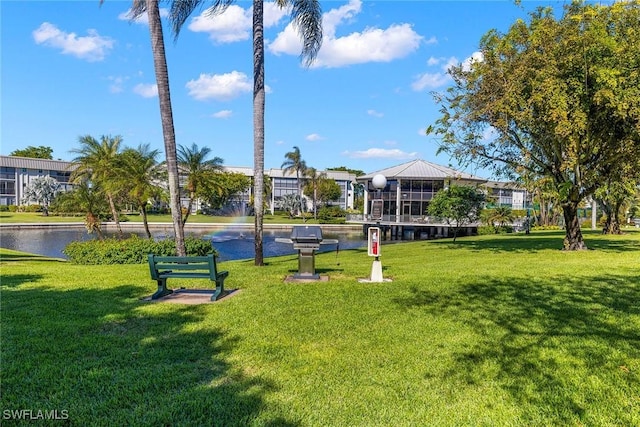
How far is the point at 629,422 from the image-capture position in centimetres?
280

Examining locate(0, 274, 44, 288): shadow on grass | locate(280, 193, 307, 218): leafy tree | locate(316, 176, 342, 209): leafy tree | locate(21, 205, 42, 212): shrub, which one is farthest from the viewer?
locate(316, 176, 342, 209): leafy tree

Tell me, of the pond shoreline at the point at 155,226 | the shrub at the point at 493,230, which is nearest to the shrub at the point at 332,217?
the pond shoreline at the point at 155,226

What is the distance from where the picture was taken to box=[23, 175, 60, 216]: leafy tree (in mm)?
58625

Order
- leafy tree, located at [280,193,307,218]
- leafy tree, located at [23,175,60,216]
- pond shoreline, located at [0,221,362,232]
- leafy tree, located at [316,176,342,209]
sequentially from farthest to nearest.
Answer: leafy tree, located at [316,176,342,209] < leafy tree, located at [280,193,307,218] < leafy tree, located at [23,175,60,216] < pond shoreline, located at [0,221,362,232]

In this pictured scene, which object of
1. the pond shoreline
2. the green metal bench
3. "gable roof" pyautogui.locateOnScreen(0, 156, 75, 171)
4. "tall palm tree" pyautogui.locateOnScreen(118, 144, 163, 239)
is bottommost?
the pond shoreline

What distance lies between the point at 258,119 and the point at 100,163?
54.3 ft

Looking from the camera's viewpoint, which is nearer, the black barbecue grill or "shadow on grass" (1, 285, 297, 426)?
"shadow on grass" (1, 285, 297, 426)

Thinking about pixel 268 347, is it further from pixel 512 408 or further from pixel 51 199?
pixel 51 199

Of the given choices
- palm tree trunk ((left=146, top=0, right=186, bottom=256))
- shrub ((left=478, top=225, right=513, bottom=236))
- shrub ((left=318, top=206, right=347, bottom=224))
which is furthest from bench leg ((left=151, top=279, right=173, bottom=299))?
shrub ((left=318, top=206, right=347, bottom=224))

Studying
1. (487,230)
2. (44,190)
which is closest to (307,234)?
(487,230)

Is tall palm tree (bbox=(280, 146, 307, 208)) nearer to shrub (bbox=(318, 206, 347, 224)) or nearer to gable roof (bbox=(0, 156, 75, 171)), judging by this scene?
shrub (bbox=(318, 206, 347, 224))

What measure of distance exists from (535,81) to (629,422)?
11343 mm

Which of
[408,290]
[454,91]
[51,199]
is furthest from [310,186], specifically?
[408,290]

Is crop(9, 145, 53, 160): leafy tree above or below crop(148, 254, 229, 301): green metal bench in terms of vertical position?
above
